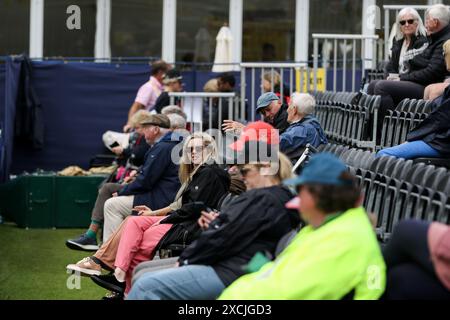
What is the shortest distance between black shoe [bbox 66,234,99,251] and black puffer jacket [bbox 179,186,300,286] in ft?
19.2

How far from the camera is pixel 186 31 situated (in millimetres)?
19453

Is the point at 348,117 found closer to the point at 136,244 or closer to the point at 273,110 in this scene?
the point at 273,110

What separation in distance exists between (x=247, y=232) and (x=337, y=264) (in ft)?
4.22

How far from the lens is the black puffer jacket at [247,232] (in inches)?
245

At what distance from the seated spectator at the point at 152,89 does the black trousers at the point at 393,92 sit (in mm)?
5469

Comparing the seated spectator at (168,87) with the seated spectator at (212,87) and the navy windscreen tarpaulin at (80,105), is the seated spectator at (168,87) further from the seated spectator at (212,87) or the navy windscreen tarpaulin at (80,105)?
the navy windscreen tarpaulin at (80,105)

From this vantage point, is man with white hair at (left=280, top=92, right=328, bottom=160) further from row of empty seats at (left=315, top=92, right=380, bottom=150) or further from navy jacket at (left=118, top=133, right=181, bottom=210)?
navy jacket at (left=118, top=133, right=181, bottom=210)

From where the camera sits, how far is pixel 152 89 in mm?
15609

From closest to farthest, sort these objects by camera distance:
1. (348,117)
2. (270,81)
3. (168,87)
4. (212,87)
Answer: (348,117)
(270,81)
(212,87)
(168,87)

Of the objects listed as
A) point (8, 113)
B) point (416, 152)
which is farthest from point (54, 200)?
point (416, 152)

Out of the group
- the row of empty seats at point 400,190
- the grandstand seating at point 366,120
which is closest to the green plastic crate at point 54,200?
the grandstand seating at point 366,120

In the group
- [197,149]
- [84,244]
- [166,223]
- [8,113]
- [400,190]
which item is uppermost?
[8,113]

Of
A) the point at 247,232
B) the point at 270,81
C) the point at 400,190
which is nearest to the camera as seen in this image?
the point at 247,232

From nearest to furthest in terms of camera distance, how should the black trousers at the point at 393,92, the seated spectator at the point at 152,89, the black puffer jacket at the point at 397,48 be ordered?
the black trousers at the point at 393,92, the black puffer jacket at the point at 397,48, the seated spectator at the point at 152,89
